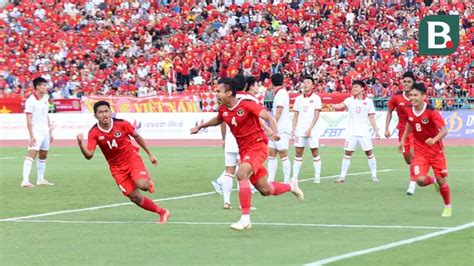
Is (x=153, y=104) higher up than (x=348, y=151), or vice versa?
(x=348, y=151)

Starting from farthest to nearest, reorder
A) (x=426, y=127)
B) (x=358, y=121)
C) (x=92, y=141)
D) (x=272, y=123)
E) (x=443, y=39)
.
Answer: (x=443, y=39) → (x=358, y=121) → (x=426, y=127) → (x=92, y=141) → (x=272, y=123)

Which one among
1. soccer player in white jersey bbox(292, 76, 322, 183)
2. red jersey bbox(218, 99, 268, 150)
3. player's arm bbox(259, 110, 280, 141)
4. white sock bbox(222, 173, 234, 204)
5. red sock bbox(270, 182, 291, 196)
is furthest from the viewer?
soccer player in white jersey bbox(292, 76, 322, 183)

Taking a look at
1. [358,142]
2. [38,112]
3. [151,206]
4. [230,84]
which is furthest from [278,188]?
[38,112]

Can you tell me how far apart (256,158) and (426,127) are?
318 centimetres

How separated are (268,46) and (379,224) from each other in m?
34.7

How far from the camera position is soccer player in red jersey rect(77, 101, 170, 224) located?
15.7m

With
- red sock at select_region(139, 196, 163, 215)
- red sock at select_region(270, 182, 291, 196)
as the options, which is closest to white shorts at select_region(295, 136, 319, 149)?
red sock at select_region(270, 182, 291, 196)

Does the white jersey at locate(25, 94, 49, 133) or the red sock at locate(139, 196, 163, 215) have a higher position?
the white jersey at locate(25, 94, 49, 133)

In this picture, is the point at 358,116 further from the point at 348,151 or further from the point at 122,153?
the point at 122,153

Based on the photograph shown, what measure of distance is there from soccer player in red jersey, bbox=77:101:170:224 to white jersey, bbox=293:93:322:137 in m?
7.85

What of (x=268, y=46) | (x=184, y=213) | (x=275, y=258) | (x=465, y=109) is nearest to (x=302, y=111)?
(x=184, y=213)

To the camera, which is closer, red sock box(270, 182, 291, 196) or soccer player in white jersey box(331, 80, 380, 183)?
red sock box(270, 182, 291, 196)

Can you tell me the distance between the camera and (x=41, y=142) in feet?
76.4

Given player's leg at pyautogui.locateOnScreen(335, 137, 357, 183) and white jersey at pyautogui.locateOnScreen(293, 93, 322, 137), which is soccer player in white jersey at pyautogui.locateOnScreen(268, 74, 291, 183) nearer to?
white jersey at pyautogui.locateOnScreen(293, 93, 322, 137)
